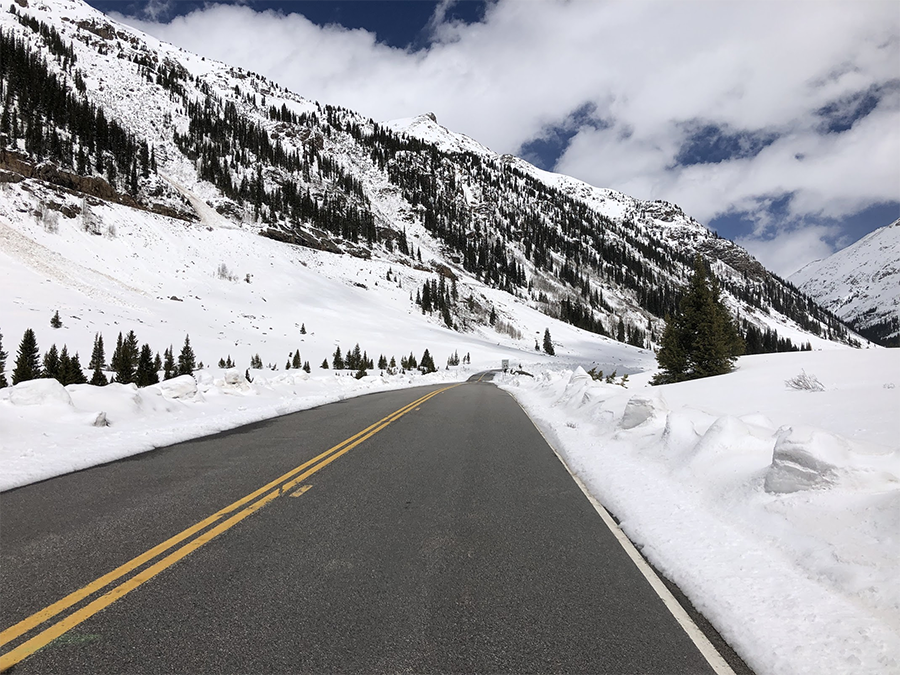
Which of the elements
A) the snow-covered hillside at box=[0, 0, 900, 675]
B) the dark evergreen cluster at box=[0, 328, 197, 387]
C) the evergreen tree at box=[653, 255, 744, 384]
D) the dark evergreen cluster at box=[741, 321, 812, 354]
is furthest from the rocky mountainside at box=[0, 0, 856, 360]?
the evergreen tree at box=[653, 255, 744, 384]

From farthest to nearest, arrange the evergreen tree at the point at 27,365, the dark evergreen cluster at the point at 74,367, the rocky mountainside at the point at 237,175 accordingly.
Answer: the rocky mountainside at the point at 237,175, the dark evergreen cluster at the point at 74,367, the evergreen tree at the point at 27,365

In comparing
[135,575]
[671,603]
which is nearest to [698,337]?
[671,603]

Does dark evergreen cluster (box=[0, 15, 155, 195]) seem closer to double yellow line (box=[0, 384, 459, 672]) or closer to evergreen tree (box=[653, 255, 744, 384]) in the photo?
evergreen tree (box=[653, 255, 744, 384])

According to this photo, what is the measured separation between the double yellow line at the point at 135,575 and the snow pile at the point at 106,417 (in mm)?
3409

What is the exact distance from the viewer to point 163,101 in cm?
13850

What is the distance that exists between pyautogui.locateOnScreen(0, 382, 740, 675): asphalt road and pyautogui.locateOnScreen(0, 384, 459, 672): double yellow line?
2 centimetres

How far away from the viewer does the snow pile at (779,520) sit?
2.78 metres

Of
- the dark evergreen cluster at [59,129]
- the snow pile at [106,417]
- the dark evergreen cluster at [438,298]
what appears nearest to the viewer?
the snow pile at [106,417]

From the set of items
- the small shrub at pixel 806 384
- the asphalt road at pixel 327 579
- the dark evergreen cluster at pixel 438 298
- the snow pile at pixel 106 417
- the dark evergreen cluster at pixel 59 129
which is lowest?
the asphalt road at pixel 327 579

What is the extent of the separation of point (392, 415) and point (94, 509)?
28.9 ft

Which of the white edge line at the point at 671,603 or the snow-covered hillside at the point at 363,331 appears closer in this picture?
the white edge line at the point at 671,603

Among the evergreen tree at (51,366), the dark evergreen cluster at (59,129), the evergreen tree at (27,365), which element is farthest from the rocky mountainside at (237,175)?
the evergreen tree at (51,366)

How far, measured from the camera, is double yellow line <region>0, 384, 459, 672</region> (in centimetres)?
241

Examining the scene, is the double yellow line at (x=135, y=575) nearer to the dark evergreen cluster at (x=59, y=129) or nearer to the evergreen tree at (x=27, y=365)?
the evergreen tree at (x=27, y=365)
